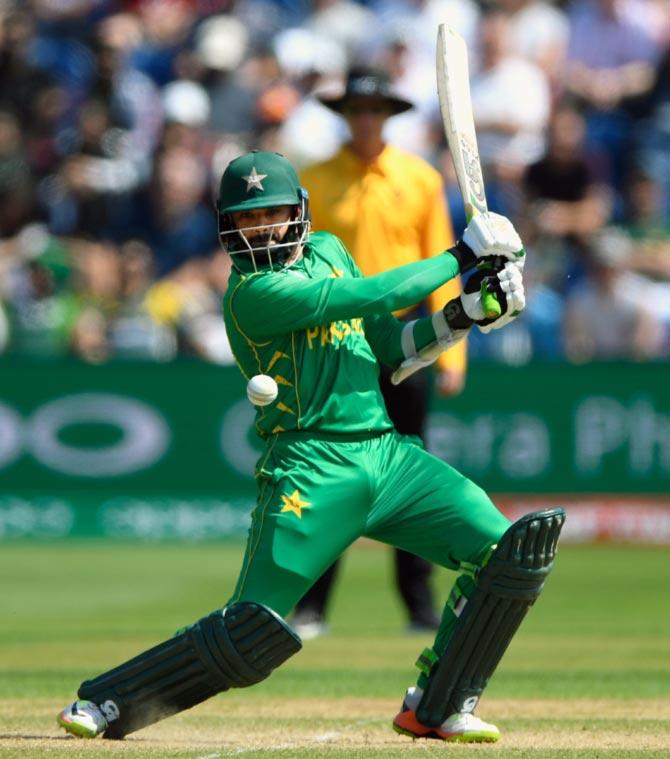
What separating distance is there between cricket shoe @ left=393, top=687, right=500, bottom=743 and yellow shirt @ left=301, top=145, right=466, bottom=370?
10.0 ft

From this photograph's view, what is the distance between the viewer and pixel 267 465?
17.9ft

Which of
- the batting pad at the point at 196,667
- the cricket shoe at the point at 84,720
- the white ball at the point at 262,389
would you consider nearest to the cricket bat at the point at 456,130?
the white ball at the point at 262,389

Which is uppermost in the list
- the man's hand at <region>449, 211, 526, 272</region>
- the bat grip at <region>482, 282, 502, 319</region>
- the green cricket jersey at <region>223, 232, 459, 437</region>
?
the man's hand at <region>449, 211, 526, 272</region>

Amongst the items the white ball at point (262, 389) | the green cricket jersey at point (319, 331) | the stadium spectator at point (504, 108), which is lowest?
the white ball at point (262, 389)

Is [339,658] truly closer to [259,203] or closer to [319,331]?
[319,331]

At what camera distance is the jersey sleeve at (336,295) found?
17.2 ft

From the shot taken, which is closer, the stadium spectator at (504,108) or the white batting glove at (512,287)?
the white batting glove at (512,287)

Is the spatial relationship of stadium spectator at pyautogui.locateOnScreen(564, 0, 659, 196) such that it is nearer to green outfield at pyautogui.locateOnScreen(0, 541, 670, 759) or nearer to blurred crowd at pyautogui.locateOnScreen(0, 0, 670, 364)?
blurred crowd at pyautogui.locateOnScreen(0, 0, 670, 364)

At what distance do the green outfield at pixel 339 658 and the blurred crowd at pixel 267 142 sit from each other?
1.90m

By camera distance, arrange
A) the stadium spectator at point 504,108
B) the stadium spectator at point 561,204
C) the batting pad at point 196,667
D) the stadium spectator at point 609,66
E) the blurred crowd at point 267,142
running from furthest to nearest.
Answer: the stadium spectator at point 609,66 → the stadium spectator at point 504,108 → the stadium spectator at point 561,204 → the blurred crowd at point 267,142 → the batting pad at point 196,667

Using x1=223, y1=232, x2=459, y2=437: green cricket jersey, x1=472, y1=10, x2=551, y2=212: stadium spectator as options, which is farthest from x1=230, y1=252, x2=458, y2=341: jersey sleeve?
x1=472, y1=10, x2=551, y2=212: stadium spectator

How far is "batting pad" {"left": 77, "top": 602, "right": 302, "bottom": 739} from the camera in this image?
17.1 feet

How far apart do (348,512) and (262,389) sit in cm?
47

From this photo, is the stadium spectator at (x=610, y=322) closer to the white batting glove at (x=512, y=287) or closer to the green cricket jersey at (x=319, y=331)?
the green cricket jersey at (x=319, y=331)
